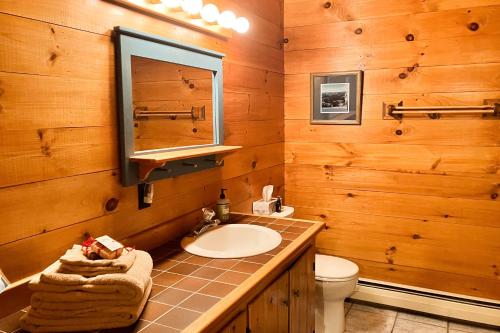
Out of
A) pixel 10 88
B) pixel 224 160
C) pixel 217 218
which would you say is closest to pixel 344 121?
pixel 224 160

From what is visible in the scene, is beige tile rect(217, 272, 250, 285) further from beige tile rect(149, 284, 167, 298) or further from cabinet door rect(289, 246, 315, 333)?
cabinet door rect(289, 246, 315, 333)

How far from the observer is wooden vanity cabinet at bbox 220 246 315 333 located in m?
1.44

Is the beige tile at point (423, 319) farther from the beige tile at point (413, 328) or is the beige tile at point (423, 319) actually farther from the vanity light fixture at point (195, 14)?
the vanity light fixture at point (195, 14)

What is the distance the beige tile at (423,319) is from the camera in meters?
2.64

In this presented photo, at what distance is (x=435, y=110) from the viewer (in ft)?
8.30

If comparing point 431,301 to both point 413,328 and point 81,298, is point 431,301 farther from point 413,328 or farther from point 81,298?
point 81,298

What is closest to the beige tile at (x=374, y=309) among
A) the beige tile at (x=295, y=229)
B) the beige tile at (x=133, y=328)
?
the beige tile at (x=295, y=229)

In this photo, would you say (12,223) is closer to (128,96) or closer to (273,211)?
(128,96)

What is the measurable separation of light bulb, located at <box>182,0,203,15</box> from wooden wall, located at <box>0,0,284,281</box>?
10 cm

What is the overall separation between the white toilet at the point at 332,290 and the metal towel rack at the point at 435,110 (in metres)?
1.02

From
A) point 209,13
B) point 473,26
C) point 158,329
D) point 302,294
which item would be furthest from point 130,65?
point 473,26

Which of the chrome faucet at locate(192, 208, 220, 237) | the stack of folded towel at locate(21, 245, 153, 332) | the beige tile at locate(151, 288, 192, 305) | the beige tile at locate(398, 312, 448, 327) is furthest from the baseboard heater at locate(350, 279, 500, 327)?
the stack of folded towel at locate(21, 245, 153, 332)

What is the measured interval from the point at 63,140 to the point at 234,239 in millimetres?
984

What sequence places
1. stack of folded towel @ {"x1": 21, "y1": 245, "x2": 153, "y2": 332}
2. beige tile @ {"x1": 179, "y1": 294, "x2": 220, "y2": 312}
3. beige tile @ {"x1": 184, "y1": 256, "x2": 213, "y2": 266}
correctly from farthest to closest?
beige tile @ {"x1": 184, "y1": 256, "x2": 213, "y2": 266}
beige tile @ {"x1": 179, "y1": 294, "x2": 220, "y2": 312}
stack of folded towel @ {"x1": 21, "y1": 245, "x2": 153, "y2": 332}
